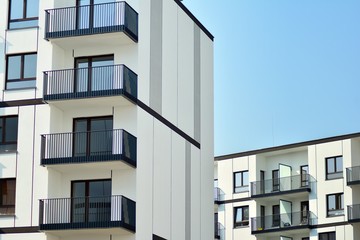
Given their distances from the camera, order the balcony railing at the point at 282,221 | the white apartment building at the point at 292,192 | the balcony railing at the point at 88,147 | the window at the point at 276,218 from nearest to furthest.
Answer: the balcony railing at the point at 88,147 < the white apartment building at the point at 292,192 < the balcony railing at the point at 282,221 < the window at the point at 276,218

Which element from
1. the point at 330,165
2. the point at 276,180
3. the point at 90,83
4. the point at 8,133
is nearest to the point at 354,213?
the point at 330,165

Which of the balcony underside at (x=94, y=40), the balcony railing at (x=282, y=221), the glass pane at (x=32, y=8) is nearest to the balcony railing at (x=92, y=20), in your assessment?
the balcony underside at (x=94, y=40)

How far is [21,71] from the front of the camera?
4781 centimetres

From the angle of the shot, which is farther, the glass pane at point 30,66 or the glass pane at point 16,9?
the glass pane at point 16,9

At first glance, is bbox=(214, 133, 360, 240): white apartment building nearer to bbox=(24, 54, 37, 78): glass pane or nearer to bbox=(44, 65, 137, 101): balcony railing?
bbox=(44, 65, 137, 101): balcony railing

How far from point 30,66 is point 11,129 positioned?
3.39m

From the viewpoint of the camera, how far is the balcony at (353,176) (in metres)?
76.1

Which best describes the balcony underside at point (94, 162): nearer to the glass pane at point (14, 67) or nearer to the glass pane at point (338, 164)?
the glass pane at point (14, 67)

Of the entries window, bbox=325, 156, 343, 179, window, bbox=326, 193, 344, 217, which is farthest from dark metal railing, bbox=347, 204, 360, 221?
window, bbox=325, 156, 343, 179

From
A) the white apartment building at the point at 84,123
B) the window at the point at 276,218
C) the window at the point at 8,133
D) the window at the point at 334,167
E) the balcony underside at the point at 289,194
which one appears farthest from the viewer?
the window at the point at 276,218

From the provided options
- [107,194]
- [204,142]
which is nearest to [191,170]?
[204,142]

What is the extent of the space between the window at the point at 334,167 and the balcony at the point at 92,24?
35615 mm

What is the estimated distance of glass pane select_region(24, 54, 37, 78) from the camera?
47.6 metres

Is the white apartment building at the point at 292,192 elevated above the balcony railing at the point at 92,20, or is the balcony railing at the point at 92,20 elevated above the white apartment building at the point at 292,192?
the balcony railing at the point at 92,20
